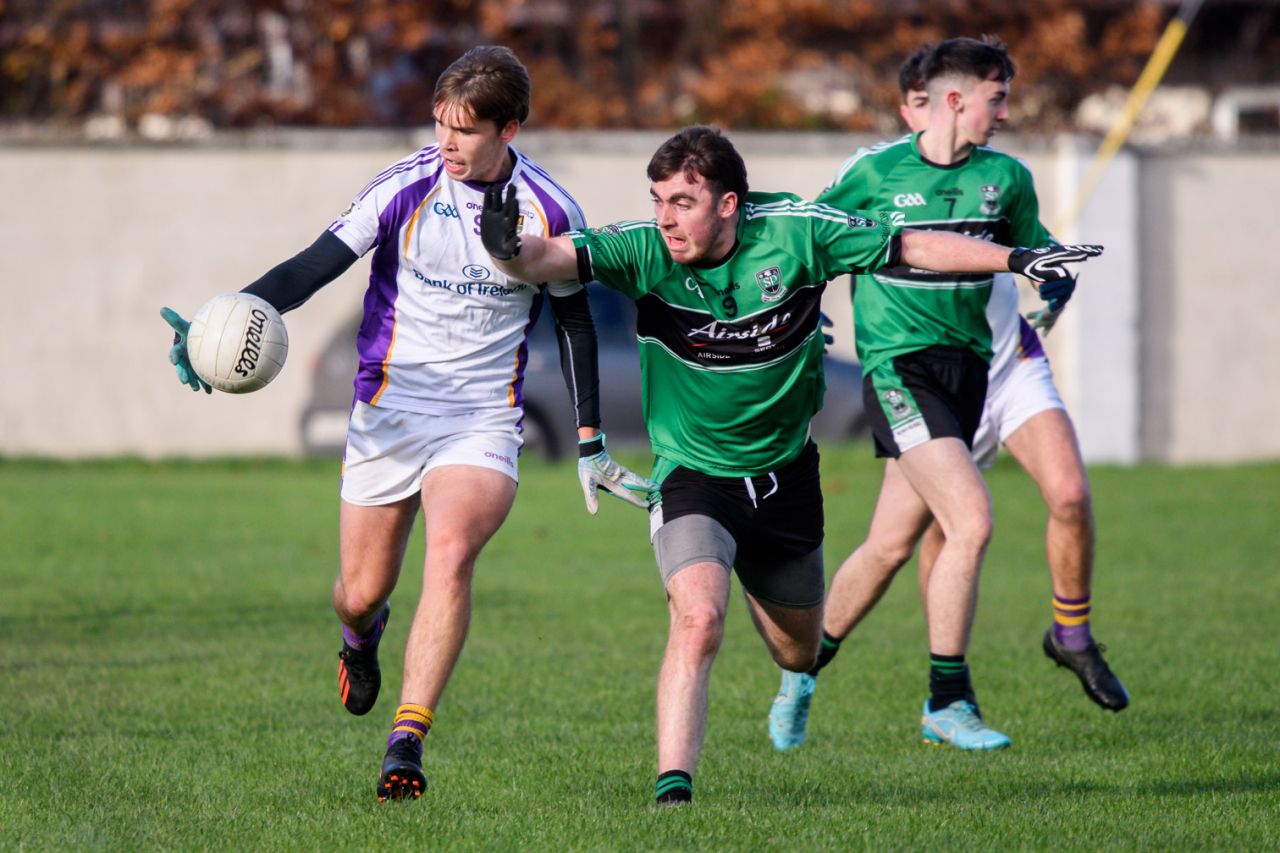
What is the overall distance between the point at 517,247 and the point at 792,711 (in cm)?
244

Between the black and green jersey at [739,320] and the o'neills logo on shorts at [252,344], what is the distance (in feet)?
3.46

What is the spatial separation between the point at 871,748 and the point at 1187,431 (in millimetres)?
14895

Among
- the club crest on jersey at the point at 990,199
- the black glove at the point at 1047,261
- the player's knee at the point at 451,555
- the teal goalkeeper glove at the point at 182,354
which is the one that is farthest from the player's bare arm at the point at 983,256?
the teal goalkeeper glove at the point at 182,354

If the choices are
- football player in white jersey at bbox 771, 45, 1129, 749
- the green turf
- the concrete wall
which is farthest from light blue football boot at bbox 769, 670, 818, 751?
the concrete wall

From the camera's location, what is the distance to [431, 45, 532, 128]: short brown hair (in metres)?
5.65

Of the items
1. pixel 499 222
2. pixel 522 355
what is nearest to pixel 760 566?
pixel 522 355

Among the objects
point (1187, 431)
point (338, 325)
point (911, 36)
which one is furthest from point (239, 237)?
point (1187, 431)

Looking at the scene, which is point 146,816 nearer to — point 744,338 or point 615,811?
point 615,811

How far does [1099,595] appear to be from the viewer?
10.9 metres

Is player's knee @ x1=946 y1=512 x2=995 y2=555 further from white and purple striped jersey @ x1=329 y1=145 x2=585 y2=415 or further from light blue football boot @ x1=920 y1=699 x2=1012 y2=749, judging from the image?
white and purple striped jersey @ x1=329 y1=145 x2=585 y2=415

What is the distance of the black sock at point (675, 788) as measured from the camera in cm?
504

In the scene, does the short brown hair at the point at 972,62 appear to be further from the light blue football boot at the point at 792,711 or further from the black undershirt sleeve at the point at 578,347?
the light blue football boot at the point at 792,711

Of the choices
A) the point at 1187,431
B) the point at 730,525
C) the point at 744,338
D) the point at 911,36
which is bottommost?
the point at 1187,431

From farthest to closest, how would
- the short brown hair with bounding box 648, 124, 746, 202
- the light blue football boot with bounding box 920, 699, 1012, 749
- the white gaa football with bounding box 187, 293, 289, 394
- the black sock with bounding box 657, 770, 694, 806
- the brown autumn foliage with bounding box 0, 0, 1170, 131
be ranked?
1. the brown autumn foliage with bounding box 0, 0, 1170, 131
2. the light blue football boot with bounding box 920, 699, 1012, 749
3. the white gaa football with bounding box 187, 293, 289, 394
4. the short brown hair with bounding box 648, 124, 746, 202
5. the black sock with bounding box 657, 770, 694, 806
